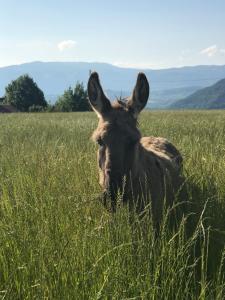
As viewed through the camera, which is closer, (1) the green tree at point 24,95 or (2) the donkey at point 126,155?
(2) the donkey at point 126,155

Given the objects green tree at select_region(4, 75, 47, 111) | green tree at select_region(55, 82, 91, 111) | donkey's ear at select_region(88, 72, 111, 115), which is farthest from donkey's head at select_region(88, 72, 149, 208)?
green tree at select_region(4, 75, 47, 111)

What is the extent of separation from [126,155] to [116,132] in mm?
267

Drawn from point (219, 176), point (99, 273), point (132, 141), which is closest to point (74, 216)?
point (99, 273)

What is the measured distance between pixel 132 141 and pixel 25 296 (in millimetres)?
2162

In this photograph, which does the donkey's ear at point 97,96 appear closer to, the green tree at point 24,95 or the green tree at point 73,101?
the green tree at point 73,101

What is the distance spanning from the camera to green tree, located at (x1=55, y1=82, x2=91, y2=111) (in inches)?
3046

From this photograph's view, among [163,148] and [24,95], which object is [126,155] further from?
[24,95]

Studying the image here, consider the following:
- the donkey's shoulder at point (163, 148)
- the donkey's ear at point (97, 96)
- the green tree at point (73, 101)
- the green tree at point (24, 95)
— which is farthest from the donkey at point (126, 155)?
the green tree at point (24, 95)

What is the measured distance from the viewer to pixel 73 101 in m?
78.2

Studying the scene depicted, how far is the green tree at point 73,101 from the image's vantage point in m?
77.4

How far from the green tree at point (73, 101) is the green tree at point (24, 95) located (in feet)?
26.6

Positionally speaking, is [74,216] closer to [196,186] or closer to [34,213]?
[34,213]

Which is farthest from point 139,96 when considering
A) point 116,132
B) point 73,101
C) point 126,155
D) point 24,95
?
point 24,95

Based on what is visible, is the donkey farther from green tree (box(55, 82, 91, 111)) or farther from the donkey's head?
green tree (box(55, 82, 91, 111))
